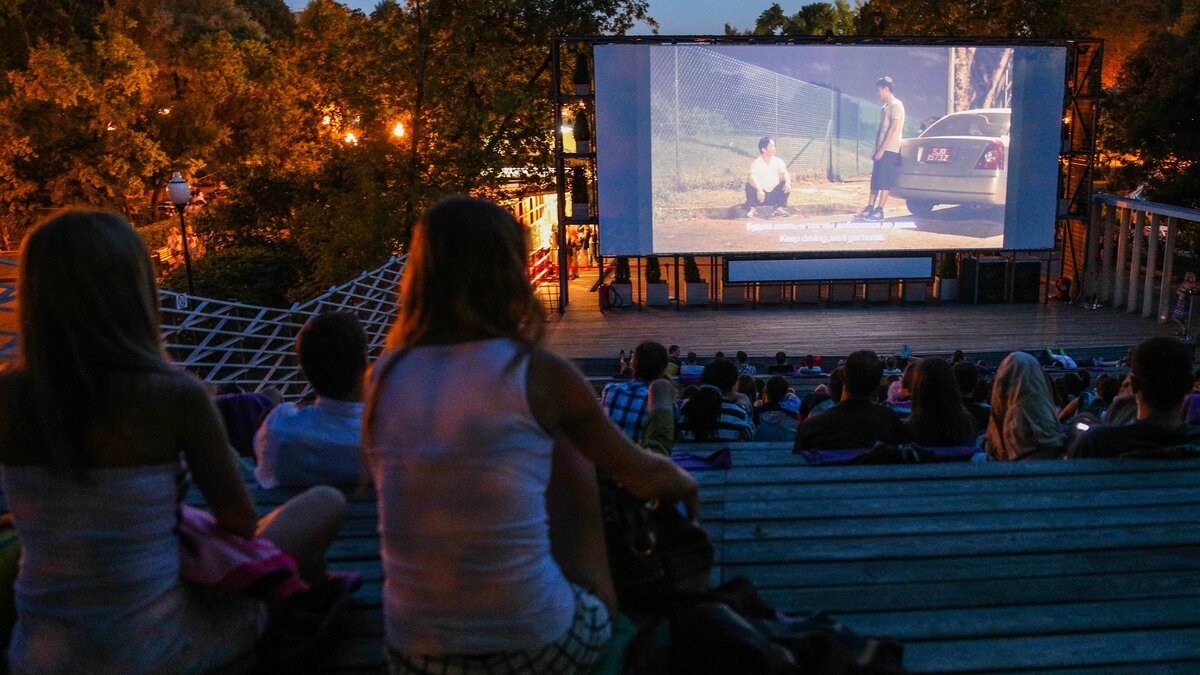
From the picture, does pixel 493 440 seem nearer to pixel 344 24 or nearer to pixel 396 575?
pixel 396 575

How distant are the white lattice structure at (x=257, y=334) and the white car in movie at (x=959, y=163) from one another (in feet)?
31.4

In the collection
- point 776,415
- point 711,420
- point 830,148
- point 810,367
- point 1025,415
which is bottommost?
point 810,367

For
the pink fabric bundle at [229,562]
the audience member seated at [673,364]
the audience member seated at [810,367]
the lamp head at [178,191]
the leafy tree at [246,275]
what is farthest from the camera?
the leafy tree at [246,275]

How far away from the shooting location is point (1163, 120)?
64.2ft

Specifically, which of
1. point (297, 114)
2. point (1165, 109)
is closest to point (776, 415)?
point (1165, 109)

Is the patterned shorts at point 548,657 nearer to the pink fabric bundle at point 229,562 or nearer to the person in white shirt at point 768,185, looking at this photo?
the pink fabric bundle at point 229,562

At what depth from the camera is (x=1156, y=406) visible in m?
3.12

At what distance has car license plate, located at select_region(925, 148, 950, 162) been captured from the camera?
57.1 ft

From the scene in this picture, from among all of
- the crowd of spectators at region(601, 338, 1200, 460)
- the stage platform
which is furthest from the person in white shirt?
the crowd of spectators at region(601, 338, 1200, 460)

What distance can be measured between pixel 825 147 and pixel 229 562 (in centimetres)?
1657

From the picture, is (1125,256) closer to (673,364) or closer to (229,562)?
(673,364)

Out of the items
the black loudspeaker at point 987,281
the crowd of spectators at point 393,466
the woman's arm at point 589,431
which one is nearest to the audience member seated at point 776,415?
the woman's arm at point 589,431

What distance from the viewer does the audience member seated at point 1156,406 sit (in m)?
3.06

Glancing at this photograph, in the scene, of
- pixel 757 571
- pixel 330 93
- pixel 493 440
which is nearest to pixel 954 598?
pixel 757 571
